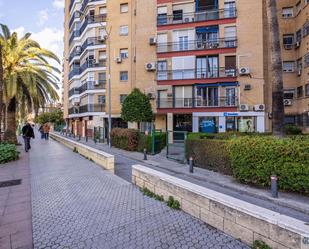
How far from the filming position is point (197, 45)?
2731cm

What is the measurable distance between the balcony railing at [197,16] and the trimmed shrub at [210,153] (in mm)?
19060

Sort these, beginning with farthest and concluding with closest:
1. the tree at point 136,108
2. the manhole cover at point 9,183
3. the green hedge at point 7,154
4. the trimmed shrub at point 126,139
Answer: the tree at point 136,108 < the trimmed shrub at point 126,139 < the green hedge at point 7,154 < the manhole cover at point 9,183

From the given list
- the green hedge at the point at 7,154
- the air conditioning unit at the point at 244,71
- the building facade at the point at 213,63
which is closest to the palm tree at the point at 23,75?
the green hedge at the point at 7,154

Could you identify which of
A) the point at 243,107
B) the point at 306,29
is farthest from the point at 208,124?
the point at 306,29

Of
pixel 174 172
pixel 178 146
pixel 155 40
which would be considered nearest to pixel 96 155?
pixel 174 172

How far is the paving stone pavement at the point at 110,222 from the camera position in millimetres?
3904

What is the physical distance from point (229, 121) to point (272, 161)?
62.4 ft

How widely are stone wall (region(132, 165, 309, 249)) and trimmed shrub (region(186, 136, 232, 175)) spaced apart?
497cm

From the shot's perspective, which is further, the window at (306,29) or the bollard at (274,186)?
the window at (306,29)

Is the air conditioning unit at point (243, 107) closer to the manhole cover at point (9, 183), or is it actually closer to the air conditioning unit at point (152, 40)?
the air conditioning unit at point (152, 40)

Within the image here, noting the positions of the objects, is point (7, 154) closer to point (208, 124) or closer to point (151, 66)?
point (208, 124)

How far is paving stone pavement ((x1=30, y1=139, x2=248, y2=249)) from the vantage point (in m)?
3.90

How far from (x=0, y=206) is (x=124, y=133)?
1376 centimetres

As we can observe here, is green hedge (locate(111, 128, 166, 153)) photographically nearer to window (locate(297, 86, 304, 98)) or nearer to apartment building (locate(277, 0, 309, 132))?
apartment building (locate(277, 0, 309, 132))
